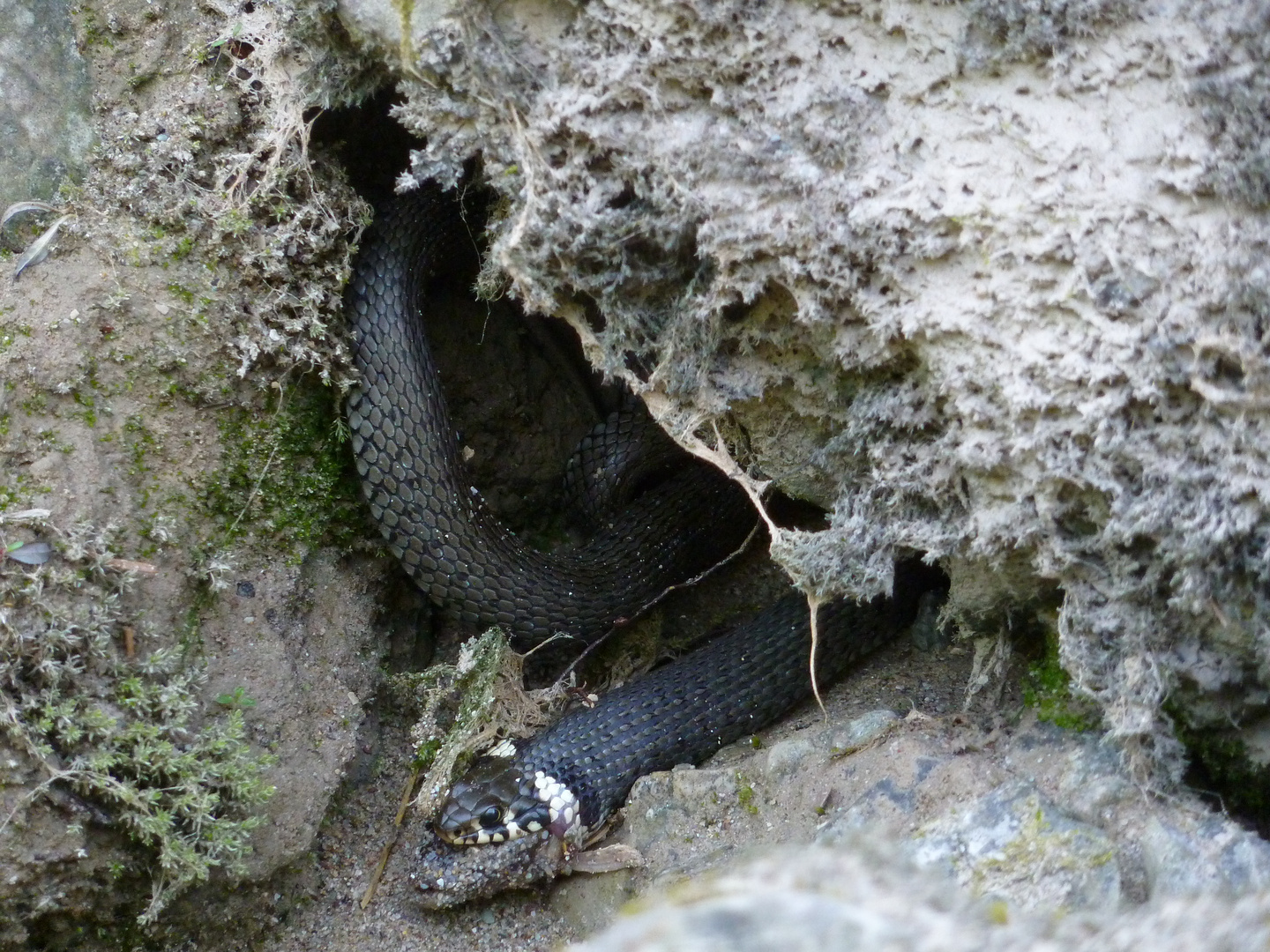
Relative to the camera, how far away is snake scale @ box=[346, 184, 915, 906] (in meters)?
3.03

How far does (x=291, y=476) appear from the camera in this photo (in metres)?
2.95

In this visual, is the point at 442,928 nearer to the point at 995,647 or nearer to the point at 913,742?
the point at 913,742

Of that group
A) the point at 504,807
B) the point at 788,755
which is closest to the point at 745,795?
the point at 788,755

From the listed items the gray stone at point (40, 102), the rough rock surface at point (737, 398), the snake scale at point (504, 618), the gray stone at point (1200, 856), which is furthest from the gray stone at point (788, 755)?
the gray stone at point (40, 102)

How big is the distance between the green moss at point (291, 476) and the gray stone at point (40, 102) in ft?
2.72

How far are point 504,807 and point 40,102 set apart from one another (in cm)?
245

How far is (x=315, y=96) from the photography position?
269 centimetres

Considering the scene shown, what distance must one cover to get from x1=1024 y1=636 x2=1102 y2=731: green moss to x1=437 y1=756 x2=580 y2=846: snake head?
1.39 metres

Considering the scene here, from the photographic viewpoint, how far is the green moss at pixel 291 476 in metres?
2.78

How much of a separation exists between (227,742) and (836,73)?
215cm

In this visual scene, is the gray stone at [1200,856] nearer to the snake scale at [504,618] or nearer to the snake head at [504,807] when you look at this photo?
the snake scale at [504,618]

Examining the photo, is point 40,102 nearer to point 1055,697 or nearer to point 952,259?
point 952,259

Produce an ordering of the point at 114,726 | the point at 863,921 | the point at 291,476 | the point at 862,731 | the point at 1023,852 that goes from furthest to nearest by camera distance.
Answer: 1. the point at 291,476
2. the point at 862,731
3. the point at 114,726
4. the point at 1023,852
5. the point at 863,921

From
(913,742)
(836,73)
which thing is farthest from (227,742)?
(836,73)
